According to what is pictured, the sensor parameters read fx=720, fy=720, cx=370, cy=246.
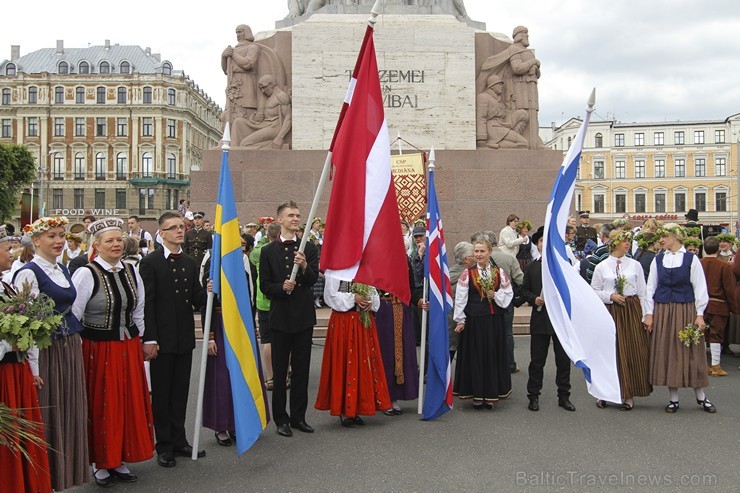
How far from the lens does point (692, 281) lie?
7.24 metres

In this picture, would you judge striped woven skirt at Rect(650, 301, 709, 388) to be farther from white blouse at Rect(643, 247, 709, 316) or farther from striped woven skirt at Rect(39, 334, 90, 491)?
striped woven skirt at Rect(39, 334, 90, 491)

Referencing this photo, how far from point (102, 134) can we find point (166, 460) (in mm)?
77175

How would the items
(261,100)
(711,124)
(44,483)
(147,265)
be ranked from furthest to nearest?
1. (711,124)
2. (261,100)
3. (147,265)
4. (44,483)

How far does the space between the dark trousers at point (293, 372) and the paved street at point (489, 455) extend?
196mm

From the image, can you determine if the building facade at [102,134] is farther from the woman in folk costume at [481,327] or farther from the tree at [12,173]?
the woman in folk costume at [481,327]

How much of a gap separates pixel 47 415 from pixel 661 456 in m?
4.45

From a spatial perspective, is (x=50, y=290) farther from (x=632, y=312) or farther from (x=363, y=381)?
(x=632, y=312)

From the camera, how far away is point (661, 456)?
5.56m

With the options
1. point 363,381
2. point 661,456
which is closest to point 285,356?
point 363,381

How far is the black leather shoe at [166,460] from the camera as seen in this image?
5414 mm

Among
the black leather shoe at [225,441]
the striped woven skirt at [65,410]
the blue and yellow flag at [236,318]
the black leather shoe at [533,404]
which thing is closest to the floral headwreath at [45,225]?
the striped woven skirt at [65,410]

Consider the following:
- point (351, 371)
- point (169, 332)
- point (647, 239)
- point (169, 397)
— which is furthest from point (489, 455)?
point (647, 239)

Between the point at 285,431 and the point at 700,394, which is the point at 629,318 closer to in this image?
the point at 700,394

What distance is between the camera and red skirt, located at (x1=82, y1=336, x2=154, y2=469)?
16.3 feet
